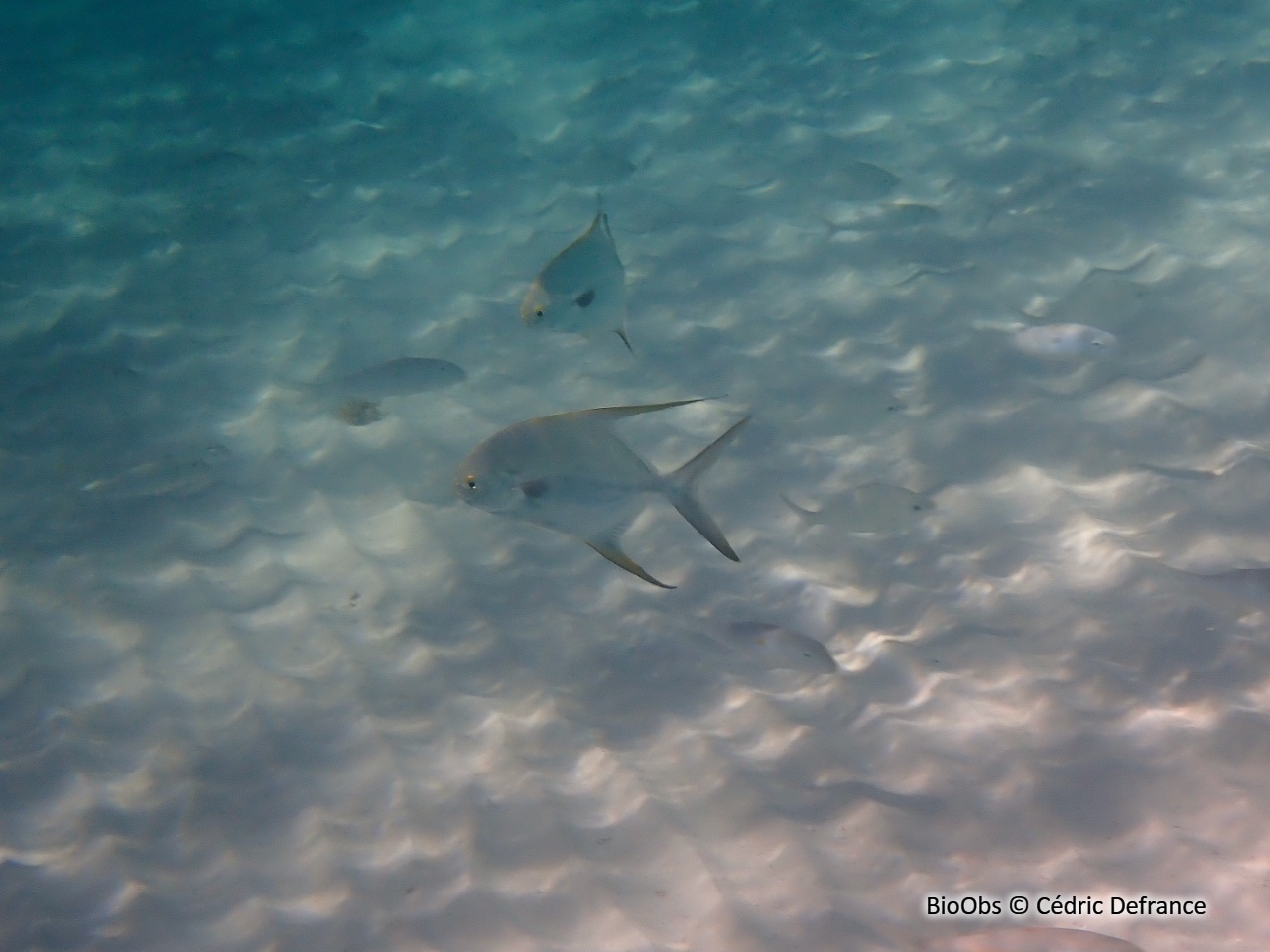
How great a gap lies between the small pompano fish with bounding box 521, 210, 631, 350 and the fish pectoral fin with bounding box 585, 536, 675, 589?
132cm

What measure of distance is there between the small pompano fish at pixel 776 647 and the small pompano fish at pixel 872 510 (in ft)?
2.13

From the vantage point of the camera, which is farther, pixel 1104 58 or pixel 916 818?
pixel 1104 58

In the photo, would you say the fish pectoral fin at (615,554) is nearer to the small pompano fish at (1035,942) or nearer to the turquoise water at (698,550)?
the turquoise water at (698,550)

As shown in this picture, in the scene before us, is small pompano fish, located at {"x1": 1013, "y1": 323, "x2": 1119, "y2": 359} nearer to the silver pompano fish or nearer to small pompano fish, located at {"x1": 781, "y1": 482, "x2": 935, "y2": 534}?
small pompano fish, located at {"x1": 781, "y1": 482, "x2": 935, "y2": 534}

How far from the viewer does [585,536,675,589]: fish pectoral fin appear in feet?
7.93

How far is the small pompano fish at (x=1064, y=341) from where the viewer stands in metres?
A: 3.99

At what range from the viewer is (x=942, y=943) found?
2189 millimetres

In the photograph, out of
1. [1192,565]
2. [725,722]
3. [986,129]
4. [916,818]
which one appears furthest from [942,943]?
[986,129]

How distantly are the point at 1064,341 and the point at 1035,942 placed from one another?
9.99ft

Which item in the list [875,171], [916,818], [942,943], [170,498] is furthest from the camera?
[875,171]

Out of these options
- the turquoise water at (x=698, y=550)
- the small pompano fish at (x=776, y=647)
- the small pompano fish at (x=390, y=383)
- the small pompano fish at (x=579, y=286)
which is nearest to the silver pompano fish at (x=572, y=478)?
the small pompano fish at (x=776, y=647)

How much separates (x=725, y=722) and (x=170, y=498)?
3262 mm

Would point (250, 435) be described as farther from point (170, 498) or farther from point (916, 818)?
point (916, 818)

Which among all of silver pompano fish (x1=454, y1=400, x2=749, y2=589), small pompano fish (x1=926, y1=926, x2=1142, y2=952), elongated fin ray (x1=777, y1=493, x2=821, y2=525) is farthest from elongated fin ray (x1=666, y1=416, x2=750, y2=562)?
small pompano fish (x1=926, y1=926, x2=1142, y2=952)
